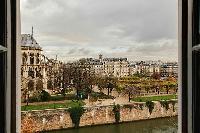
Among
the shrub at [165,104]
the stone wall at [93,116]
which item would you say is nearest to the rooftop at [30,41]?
the stone wall at [93,116]

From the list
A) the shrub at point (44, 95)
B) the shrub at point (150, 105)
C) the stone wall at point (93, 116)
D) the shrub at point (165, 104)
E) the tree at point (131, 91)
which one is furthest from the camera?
the shrub at point (150, 105)

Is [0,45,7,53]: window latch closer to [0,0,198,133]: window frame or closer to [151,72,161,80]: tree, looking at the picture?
[0,0,198,133]: window frame

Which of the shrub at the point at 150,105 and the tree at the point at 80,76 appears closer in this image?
the tree at the point at 80,76

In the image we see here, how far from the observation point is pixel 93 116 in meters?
5.76

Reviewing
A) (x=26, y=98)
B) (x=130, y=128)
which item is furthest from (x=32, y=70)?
(x=130, y=128)

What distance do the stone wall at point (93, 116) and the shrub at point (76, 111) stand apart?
68mm

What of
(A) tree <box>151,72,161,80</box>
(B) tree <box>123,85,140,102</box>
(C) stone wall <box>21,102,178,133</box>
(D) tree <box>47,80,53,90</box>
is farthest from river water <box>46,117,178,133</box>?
(D) tree <box>47,80,53,90</box>

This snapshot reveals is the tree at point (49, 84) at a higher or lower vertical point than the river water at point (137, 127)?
higher

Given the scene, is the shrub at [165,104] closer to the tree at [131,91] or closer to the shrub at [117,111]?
the tree at [131,91]

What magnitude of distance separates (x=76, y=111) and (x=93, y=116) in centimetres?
33

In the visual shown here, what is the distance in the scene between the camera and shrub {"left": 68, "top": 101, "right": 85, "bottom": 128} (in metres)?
5.38

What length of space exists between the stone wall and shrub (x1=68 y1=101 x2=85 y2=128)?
0.22 ft

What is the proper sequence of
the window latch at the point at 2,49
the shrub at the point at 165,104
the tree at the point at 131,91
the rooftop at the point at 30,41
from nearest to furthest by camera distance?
the window latch at the point at 2,49
the rooftop at the point at 30,41
the tree at the point at 131,91
the shrub at the point at 165,104

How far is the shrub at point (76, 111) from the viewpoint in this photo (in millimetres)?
5375
